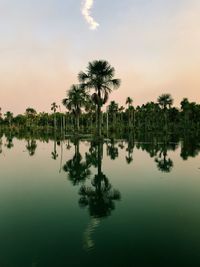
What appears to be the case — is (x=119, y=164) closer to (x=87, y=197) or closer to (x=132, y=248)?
(x=87, y=197)

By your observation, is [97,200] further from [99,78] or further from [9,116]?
[9,116]

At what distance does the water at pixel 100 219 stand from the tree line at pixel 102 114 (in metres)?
26.9

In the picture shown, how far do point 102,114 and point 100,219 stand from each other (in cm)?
12536

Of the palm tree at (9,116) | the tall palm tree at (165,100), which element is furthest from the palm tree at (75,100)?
the palm tree at (9,116)

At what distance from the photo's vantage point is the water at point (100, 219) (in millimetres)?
7016

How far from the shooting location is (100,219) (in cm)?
980

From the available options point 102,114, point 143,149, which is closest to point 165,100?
point 102,114

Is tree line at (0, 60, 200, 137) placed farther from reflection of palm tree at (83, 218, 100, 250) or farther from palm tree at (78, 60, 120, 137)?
reflection of palm tree at (83, 218, 100, 250)

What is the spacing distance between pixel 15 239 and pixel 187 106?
394 feet

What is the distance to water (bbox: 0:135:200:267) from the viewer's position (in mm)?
7016

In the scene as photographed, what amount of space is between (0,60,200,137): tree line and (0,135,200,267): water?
88.1ft

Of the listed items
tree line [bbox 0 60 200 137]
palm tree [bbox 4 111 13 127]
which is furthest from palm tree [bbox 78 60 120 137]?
palm tree [bbox 4 111 13 127]

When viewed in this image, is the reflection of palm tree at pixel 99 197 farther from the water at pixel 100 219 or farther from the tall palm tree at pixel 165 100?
the tall palm tree at pixel 165 100

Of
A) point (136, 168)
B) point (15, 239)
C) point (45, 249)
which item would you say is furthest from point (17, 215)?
point (136, 168)
